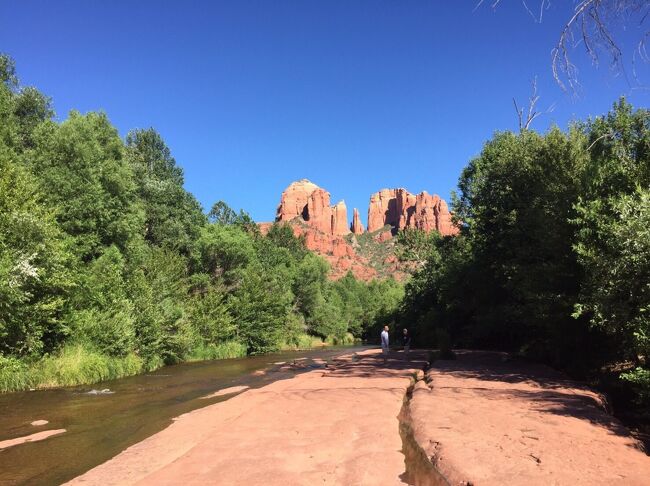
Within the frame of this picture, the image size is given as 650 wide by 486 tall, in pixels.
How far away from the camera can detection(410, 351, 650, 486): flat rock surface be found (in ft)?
20.7

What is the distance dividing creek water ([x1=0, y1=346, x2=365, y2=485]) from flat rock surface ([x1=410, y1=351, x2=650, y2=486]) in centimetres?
636

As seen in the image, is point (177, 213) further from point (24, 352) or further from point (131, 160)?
point (24, 352)

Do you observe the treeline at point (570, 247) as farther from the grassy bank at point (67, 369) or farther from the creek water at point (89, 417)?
the grassy bank at point (67, 369)

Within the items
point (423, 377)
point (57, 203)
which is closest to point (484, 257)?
point (423, 377)

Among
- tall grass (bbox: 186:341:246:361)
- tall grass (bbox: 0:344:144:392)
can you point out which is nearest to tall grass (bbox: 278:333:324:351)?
tall grass (bbox: 186:341:246:361)

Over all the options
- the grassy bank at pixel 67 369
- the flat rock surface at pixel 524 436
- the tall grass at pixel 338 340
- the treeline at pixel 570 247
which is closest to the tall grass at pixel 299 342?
the tall grass at pixel 338 340

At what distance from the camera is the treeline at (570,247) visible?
38.0 feet

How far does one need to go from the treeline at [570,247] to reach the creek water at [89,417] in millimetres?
10056

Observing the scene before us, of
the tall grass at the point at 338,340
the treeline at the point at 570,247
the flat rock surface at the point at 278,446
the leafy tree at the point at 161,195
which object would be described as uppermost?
the leafy tree at the point at 161,195

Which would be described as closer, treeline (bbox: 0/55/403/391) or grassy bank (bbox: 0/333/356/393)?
grassy bank (bbox: 0/333/356/393)

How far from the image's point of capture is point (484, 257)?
90.1ft

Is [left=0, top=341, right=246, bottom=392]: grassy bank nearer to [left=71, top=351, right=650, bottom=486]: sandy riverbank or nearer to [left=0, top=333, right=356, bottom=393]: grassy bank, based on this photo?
[left=0, top=333, right=356, bottom=393]: grassy bank

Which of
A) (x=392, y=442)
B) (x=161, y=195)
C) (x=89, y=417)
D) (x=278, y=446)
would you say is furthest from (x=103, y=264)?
(x=392, y=442)

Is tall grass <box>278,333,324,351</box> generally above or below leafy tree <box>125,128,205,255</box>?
below
